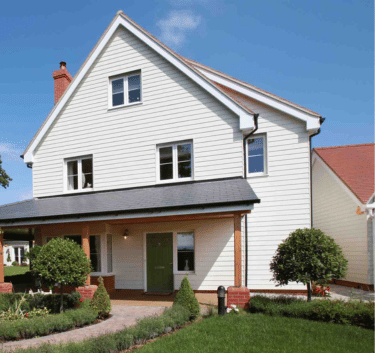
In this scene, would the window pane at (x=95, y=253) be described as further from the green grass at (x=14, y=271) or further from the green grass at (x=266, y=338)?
the green grass at (x=14, y=271)

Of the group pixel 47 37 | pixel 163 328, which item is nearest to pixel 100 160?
pixel 47 37

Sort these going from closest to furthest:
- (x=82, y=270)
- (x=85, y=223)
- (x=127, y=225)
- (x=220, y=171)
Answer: (x=82, y=270), (x=85, y=223), (x=220, y=171), (x=127, y=225)

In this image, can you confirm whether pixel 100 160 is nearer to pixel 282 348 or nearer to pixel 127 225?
pixel 127 225

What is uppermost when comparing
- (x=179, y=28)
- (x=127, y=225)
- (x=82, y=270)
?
(x=179, y=28)

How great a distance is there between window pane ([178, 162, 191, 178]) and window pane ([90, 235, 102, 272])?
4.60 meters

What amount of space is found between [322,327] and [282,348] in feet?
5.45

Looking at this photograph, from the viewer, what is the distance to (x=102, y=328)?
779 centimetres

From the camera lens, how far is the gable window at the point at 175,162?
12.8 meters

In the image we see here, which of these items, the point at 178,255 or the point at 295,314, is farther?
the point at 178,255

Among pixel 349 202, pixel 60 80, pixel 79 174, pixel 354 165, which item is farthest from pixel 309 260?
pixel 60 80

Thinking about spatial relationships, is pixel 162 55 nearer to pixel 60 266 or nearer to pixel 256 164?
pixel 256 164

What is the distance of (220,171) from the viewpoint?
12.1m

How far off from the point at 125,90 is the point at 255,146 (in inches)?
247

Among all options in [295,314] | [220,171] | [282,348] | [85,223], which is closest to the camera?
[282,348]
